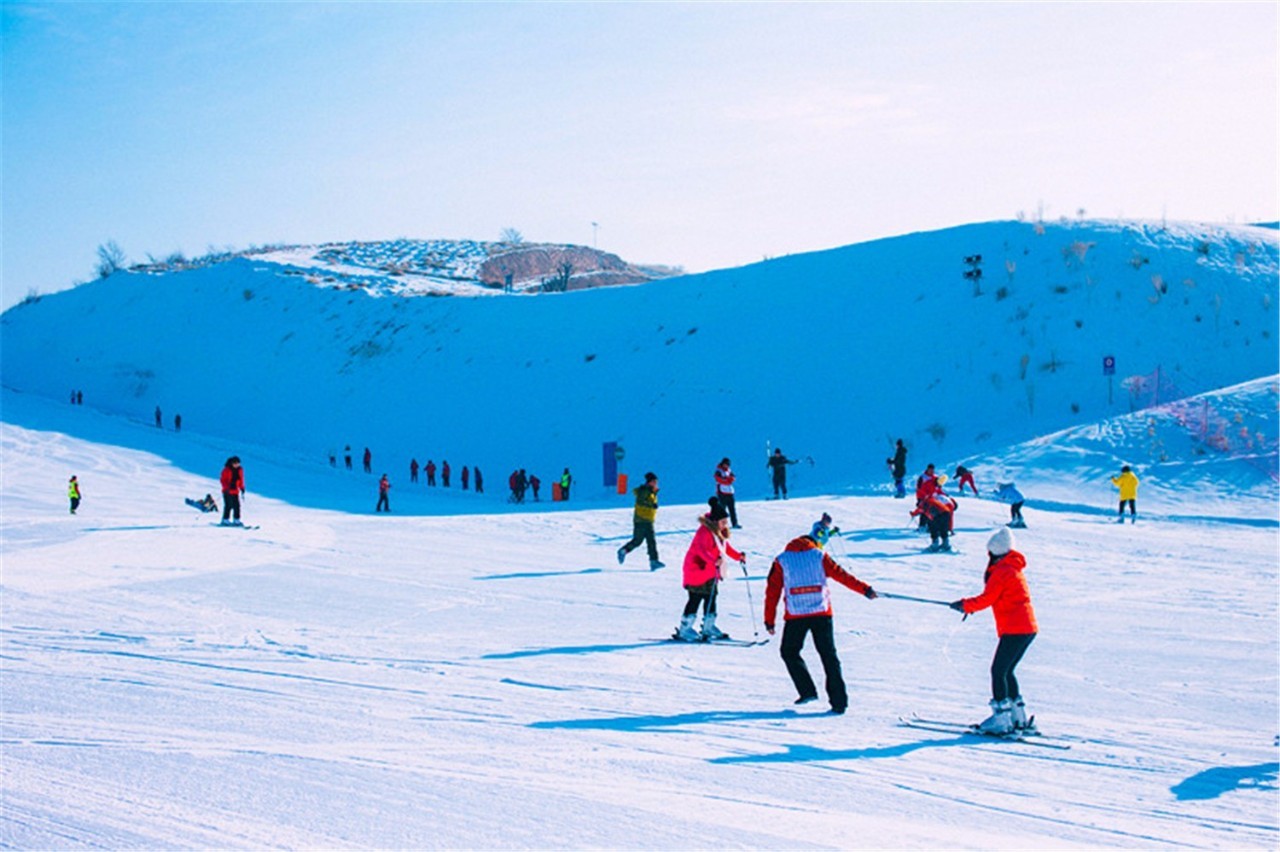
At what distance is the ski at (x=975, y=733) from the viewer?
8281 millimetres

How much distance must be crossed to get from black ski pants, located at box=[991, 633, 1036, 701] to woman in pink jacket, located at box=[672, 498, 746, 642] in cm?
375

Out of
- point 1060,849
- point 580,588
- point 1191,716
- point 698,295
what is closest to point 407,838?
point 1060,849

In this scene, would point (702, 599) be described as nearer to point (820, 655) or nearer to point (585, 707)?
point (820, 655)

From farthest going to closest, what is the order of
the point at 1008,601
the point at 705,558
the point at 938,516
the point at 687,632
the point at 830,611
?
the point at 938,516, the point at 687,632, the point at 705,558, the point at 830,611, the point at 1008,601

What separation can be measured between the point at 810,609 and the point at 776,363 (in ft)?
110

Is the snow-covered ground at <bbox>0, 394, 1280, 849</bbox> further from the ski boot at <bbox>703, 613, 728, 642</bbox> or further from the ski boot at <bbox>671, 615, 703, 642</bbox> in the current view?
the ski boot at <bbox>703, 613, 728, 642</bbox>

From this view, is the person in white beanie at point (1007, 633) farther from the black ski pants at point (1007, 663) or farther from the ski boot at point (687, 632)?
the ski boot at point (687, 632)

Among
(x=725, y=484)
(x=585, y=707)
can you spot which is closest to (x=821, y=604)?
(x=585, y=707)

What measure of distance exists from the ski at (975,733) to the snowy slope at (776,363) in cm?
1951

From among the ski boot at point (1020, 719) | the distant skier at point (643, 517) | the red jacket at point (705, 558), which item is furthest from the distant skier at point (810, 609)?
the distant skier at point (643, 517)

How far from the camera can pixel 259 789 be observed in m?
6.76

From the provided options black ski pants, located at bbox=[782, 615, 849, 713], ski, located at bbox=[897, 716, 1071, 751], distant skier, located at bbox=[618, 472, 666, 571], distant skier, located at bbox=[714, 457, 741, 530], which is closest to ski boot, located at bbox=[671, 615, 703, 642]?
black ski pants, located at bbox=[782, 615, 849, 713]

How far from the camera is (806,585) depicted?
919 centimetres

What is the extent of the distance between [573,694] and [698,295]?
40.6 m
